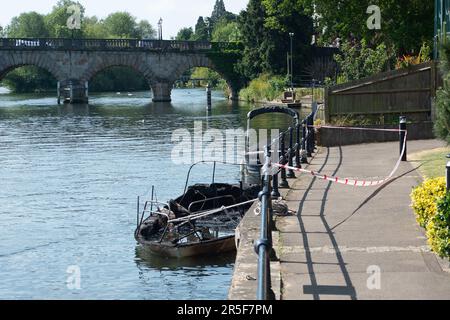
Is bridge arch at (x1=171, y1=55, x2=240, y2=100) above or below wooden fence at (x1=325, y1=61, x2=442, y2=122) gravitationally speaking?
above

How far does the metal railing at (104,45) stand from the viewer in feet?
299

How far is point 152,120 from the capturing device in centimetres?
6141

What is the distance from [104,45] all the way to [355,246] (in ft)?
270

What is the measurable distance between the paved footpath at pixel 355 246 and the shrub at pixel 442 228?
27 cm

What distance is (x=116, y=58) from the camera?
9256 cm

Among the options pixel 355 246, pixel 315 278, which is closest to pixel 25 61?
pixel 355 246

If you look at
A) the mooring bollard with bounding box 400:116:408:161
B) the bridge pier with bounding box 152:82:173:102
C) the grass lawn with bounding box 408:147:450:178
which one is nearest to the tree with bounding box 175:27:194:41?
the bridge pier with bounding box 152:82:173:102

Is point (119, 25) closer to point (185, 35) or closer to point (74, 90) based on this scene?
point (185, 35)

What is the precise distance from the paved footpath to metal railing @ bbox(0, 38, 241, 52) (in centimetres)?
7495

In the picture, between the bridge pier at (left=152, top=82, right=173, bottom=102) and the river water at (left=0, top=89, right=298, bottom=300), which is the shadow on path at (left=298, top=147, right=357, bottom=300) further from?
the bridge pier at (left=152, top=82, right=173, bottom=102)

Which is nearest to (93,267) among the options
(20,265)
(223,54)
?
(20,265)

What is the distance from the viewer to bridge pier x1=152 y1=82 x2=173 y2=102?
92.8 meters
